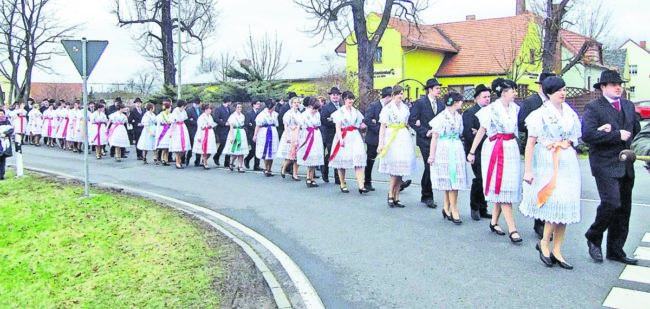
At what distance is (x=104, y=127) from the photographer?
20.7m

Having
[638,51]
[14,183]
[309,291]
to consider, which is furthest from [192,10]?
[638,51]

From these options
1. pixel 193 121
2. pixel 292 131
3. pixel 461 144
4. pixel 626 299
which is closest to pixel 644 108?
pixel 193 121

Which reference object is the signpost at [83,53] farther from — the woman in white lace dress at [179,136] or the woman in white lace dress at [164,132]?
the woman in white lace dress at [164,132]

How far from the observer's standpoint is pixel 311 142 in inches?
536

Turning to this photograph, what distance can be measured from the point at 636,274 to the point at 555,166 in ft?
4.45

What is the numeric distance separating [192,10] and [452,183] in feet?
99.0

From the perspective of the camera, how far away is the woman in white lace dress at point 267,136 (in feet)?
50.8

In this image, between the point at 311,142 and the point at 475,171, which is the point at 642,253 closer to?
the point at 475,171

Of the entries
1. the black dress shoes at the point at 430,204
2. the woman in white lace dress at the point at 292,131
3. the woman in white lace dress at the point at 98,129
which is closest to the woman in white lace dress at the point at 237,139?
the woman in white lace dress at the point at 292,131

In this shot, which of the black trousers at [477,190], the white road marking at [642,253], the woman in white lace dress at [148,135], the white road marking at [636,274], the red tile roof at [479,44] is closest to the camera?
the white road marking at [636,274]

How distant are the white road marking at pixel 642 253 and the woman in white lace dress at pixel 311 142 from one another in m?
7.07

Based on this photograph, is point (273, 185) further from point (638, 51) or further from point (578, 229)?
point (638, 51)

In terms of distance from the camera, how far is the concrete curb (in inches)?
234

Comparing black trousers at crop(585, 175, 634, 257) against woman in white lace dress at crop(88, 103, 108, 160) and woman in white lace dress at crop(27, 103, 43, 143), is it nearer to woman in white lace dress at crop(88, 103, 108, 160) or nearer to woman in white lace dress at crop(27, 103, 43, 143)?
woman in white lace dress at crop(88, 103, 108, 160)
